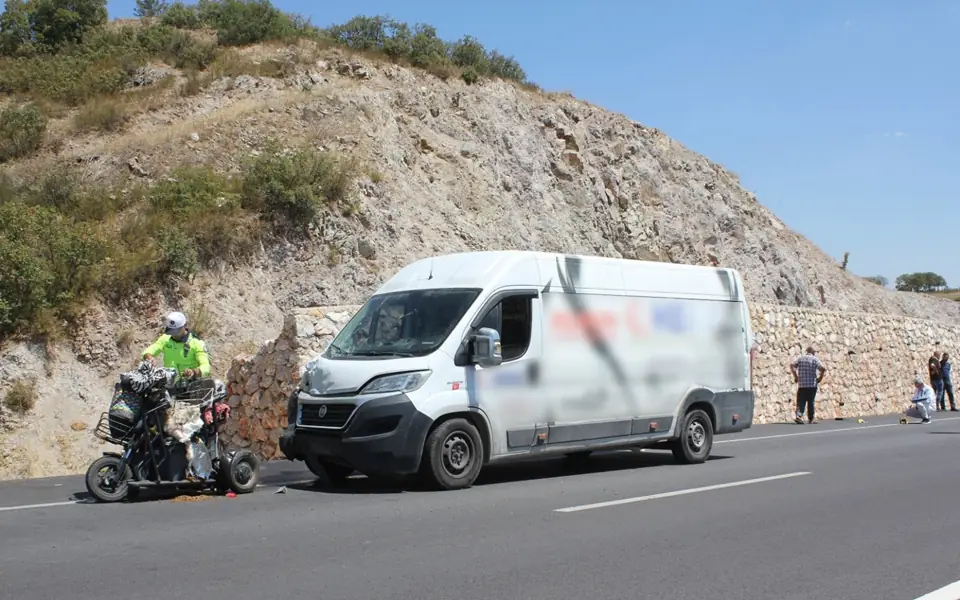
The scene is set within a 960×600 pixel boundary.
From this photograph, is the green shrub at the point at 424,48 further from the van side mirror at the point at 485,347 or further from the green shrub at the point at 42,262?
the van side mirror at the point at 485,347

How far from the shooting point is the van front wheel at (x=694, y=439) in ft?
41.1

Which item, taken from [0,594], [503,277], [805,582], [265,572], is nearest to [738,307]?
[503,277]

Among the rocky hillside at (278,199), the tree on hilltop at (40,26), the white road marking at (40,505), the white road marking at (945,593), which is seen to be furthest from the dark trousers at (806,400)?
the tree on hilltop at (40,26)

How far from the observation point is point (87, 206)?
20.3 m

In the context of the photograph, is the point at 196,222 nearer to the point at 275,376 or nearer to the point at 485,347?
the point at 275,376

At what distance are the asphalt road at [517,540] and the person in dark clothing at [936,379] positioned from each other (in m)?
19.1

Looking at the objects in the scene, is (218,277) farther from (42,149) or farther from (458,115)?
(458,115)

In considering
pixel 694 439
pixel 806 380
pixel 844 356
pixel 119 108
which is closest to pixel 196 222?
pixel 119 108

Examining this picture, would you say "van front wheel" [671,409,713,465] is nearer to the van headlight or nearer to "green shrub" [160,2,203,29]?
the van headlight

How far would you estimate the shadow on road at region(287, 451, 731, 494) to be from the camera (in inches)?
408

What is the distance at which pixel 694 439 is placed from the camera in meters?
12.7

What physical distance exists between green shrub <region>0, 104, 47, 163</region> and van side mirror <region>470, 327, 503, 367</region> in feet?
68.1

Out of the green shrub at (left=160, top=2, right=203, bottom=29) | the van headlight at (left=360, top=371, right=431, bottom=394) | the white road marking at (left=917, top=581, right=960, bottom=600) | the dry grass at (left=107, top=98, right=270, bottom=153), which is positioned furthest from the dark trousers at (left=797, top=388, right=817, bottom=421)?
the green shrub at (left=160, top=2, right=203, bottom=29)

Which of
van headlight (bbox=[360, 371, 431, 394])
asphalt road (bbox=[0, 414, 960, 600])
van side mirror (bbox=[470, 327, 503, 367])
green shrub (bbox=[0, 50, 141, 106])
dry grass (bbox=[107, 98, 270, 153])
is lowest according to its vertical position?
asphalt road (bbox=[0, 414, 960, 600])
